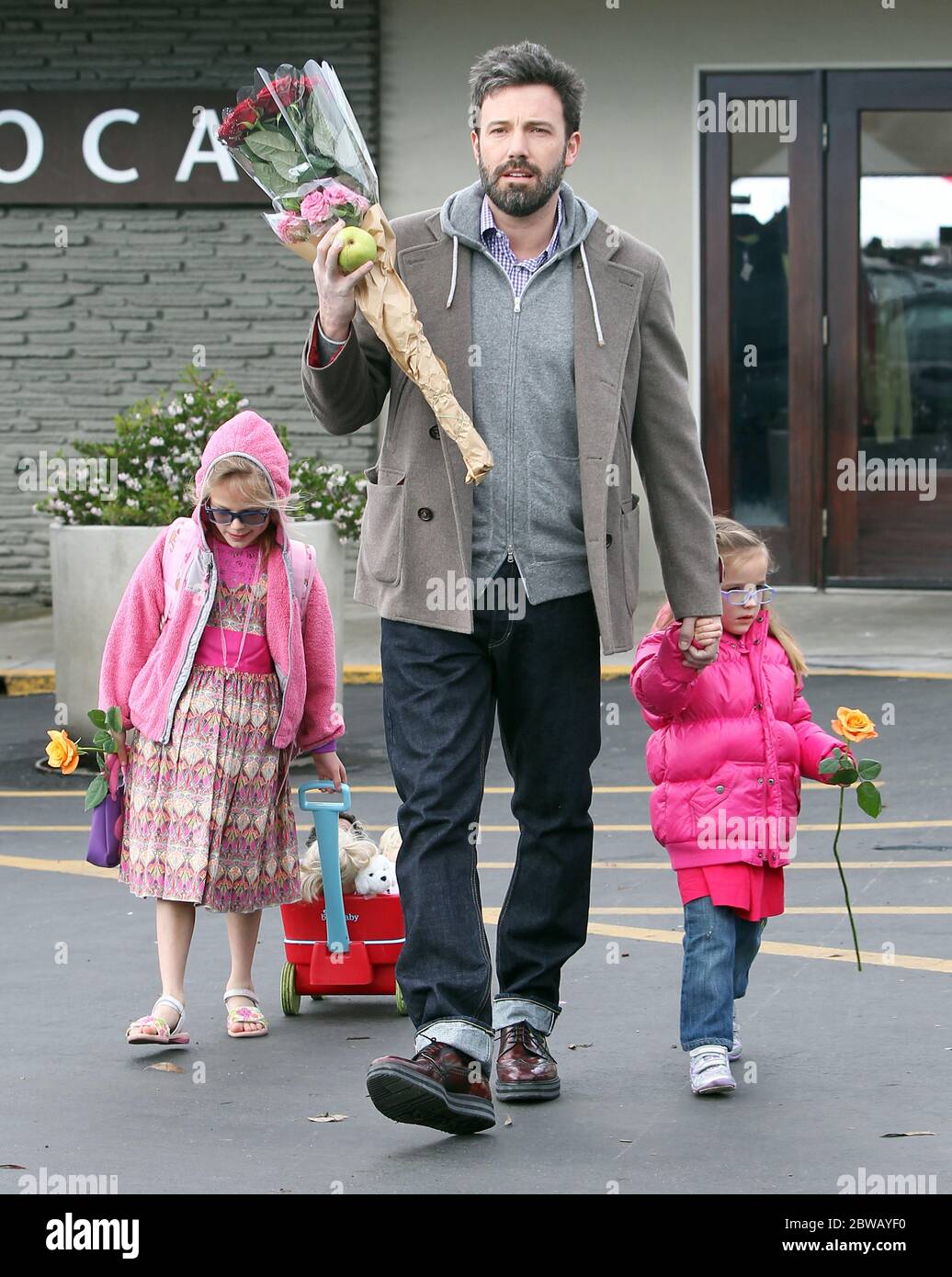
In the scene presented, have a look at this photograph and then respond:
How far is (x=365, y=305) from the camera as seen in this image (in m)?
4.17

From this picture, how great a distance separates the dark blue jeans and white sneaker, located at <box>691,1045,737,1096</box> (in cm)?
33

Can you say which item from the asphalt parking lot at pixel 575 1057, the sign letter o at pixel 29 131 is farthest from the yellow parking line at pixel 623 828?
the sign letter o at pixel 29 131

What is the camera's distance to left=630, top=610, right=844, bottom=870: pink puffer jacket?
454 cm

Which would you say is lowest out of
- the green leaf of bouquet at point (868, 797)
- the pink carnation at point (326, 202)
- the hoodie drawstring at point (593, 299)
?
the green leaf of bouquet at point (868, 797)

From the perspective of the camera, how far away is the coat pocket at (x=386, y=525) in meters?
4.36

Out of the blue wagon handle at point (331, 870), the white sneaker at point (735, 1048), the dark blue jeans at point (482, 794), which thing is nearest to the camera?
the dark blue jeans at point (482, 794)

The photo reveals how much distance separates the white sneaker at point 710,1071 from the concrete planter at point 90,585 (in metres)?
4.49

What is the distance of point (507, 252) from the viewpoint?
446 centimetres

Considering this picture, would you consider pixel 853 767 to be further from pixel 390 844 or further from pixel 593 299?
pixel 390 844

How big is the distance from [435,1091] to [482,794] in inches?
26.2

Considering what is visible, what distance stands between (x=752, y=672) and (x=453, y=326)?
40.3 inches

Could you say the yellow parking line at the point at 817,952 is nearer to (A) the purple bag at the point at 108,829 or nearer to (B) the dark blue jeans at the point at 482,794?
(B) the dark blue jeans at the point at 482,794

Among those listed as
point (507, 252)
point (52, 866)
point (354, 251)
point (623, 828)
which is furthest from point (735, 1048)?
point (52, 866)

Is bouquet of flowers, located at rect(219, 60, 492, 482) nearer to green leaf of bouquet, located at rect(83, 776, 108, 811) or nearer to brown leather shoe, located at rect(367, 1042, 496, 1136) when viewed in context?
brown leather shoe, located at rect(367, 1042, 496, 1136)
